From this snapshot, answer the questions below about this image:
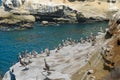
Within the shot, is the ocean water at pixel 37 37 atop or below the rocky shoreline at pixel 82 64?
below

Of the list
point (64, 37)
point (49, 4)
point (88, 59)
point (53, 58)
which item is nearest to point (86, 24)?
point (49, 4)

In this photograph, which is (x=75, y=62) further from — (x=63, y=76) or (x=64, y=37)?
(x=64, y=37)

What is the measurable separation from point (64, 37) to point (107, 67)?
80295 millimetres

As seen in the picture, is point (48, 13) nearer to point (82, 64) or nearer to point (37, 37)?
point (37, 37)

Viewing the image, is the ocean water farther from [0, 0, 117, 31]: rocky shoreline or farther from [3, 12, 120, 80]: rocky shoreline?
[3, 12, 120, 80]: rocky shoreline

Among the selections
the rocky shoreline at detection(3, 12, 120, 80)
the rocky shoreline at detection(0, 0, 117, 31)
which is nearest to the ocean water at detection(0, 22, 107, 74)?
the rocky shoreline at detection(0, 0, 117, 31)

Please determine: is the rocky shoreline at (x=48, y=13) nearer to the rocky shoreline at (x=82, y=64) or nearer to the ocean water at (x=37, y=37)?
the ocean water at (x=37, y=37)

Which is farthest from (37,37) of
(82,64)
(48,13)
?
(82,64)

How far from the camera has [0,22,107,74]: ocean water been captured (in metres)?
97.1

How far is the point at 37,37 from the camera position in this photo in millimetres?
121562

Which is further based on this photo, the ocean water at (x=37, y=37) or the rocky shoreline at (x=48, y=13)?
the rocky shoreline at (x=48, y=13)

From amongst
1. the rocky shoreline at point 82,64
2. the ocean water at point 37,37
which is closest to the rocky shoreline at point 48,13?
the ocean water at point 37,37

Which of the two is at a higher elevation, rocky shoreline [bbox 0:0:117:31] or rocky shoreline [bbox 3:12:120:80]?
rocky shoreline [bbox 3:12:120:80]

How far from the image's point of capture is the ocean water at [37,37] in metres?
97.1
